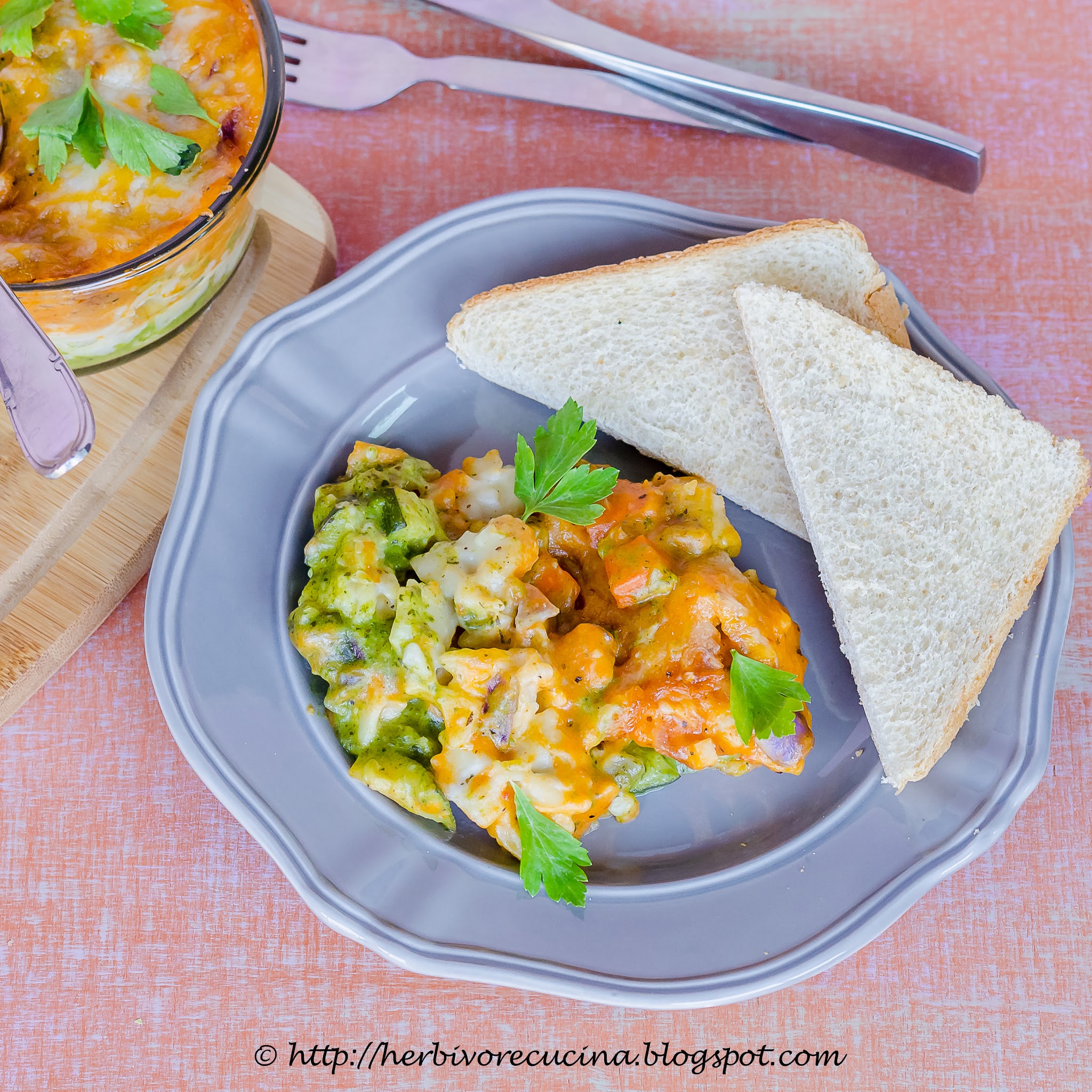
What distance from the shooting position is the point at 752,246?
7.30ft

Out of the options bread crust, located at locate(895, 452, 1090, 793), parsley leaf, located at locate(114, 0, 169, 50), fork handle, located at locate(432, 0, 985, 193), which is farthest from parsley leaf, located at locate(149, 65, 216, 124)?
bread crust, located at locate(895, 452, 1090, 793)

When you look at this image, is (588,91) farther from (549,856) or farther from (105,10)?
(549,856)

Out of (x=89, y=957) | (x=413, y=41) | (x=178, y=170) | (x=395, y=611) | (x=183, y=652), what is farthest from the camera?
(x=413, y=41)

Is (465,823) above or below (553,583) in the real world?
below

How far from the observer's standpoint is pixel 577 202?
2.30 metres

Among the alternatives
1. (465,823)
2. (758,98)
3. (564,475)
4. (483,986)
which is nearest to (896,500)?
A: (564,475)

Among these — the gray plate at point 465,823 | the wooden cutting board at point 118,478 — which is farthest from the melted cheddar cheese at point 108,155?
the gray plate at point 465,823

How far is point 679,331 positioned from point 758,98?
67 cm

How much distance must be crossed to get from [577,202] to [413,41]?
2.34 ft

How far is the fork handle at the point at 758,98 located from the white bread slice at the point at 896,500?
61 centimetres

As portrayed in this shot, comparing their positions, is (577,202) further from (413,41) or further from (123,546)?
(123,546)

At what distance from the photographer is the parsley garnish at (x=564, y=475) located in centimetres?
198

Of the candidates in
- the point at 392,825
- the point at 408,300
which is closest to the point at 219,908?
the point at 392,825

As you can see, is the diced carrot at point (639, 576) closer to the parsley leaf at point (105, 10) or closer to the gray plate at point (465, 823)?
the gray plate at point (465, 823)
